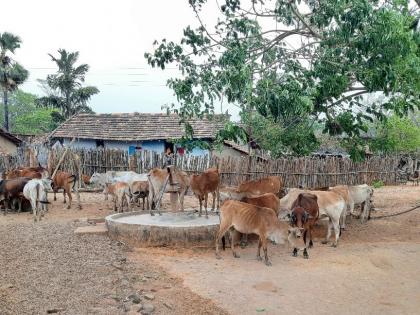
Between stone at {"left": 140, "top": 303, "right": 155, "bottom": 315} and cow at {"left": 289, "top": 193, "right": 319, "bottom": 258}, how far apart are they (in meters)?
3.60

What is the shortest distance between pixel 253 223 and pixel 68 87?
29.3m

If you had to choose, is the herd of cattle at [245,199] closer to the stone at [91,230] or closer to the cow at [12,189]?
the cow at [12,189]

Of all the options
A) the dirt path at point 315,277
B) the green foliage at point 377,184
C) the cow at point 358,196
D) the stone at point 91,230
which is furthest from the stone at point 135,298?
the green foliage at point 377,184

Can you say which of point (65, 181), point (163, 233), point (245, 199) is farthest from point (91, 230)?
point (65, 181)

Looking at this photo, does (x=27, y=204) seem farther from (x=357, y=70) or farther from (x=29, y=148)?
(x=357, y=70)

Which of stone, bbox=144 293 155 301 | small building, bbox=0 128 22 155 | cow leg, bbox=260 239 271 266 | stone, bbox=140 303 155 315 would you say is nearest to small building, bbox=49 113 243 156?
small building, bbox=0 128 22 155

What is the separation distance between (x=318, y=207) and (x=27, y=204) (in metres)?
9.23

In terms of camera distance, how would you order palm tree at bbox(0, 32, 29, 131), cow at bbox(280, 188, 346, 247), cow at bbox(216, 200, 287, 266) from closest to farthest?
cow at bbox(216, 200, 287, 266) < cow at bbox(280, 188, 346, 247) < palm tree at bbox(0, 32, 29, 131)

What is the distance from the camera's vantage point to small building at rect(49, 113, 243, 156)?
81.9 feet

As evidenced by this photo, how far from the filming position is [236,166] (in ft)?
60.5

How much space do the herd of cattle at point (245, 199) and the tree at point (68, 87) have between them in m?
19.8

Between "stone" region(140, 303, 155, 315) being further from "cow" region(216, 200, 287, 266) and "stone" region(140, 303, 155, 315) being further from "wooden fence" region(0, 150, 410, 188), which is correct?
"wooden fence" region(0, 150, 410, 188)

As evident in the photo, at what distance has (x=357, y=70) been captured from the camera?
9.55 m

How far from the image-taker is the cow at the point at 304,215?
9.12 metres
